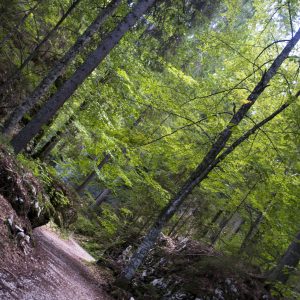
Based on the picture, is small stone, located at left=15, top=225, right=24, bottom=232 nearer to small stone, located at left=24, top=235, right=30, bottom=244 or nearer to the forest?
the forest

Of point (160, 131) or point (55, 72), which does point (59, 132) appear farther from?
point (160, 131)

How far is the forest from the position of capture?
26.0 ft

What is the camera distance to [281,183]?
10188 millimetres

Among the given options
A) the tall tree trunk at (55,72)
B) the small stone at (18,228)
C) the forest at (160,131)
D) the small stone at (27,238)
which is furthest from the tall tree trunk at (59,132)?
the small stone at (18,228)

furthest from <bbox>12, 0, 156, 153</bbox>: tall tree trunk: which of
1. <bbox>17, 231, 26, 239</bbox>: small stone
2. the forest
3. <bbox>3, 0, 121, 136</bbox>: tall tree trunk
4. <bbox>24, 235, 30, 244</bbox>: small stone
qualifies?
<bbox>17, 231, 26, 239</bbox>: small stone

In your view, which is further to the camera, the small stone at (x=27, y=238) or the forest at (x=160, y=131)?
the forest at (x=160, y=131)

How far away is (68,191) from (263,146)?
650 cm

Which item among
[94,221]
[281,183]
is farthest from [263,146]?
[94,221]

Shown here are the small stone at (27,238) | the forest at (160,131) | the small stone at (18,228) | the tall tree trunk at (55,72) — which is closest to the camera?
the small stone at (18,228)

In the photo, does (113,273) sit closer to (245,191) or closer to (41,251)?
(41,251)

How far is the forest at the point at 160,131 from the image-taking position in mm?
7914

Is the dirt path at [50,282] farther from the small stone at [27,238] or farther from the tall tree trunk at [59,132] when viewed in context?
the tall tree trunk at [59,132]

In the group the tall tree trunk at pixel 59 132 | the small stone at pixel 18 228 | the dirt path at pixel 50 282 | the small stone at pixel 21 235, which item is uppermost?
the tall tree trunk at pixel 59 132

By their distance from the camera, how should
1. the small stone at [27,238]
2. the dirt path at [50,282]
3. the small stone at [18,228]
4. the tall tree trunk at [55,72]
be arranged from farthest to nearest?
the tall tree trunk at [55,72]
the small stone at [27,238]
the small stone at [18,228]
the dirt path at [50,282]
